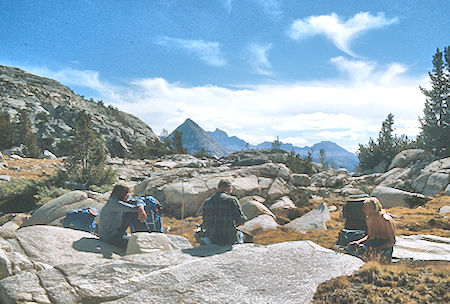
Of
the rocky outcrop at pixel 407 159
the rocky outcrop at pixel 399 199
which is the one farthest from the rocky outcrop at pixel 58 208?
the rocky outcrop at pixel 407 159

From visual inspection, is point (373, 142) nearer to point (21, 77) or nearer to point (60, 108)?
point (60, 108)

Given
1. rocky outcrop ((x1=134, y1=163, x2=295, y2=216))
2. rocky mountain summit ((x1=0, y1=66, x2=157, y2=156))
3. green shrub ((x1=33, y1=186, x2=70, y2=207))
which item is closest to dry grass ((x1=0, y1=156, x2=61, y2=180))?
green shrub ((x1=33, y1=186, x2=70, y2=207))

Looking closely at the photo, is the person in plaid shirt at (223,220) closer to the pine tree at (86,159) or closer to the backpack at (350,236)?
the backpack at (350,236)

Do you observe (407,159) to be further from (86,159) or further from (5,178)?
(5,178)

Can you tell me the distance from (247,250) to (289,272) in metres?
1.04

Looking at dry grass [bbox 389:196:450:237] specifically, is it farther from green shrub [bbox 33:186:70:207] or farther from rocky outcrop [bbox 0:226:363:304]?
green shrub [bbox 33:186:70:207]

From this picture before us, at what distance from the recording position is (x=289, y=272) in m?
4.69

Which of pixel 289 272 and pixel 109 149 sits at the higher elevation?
pixel 109 149

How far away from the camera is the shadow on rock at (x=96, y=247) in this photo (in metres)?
5.50

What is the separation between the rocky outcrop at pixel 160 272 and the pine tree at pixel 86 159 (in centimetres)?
1304

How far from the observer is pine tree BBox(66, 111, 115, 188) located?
17.6 meters

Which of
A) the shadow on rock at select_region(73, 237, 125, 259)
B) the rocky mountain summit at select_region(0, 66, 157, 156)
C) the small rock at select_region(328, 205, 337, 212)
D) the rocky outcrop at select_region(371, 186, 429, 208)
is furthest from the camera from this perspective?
the rocky mountain summit at select_region(0, 66, 157, 156)

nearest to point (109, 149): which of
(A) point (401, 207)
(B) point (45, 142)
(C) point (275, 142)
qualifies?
(B) point (45, 142)

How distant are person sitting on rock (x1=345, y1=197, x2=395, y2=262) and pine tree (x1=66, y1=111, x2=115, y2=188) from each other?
52.1ft
